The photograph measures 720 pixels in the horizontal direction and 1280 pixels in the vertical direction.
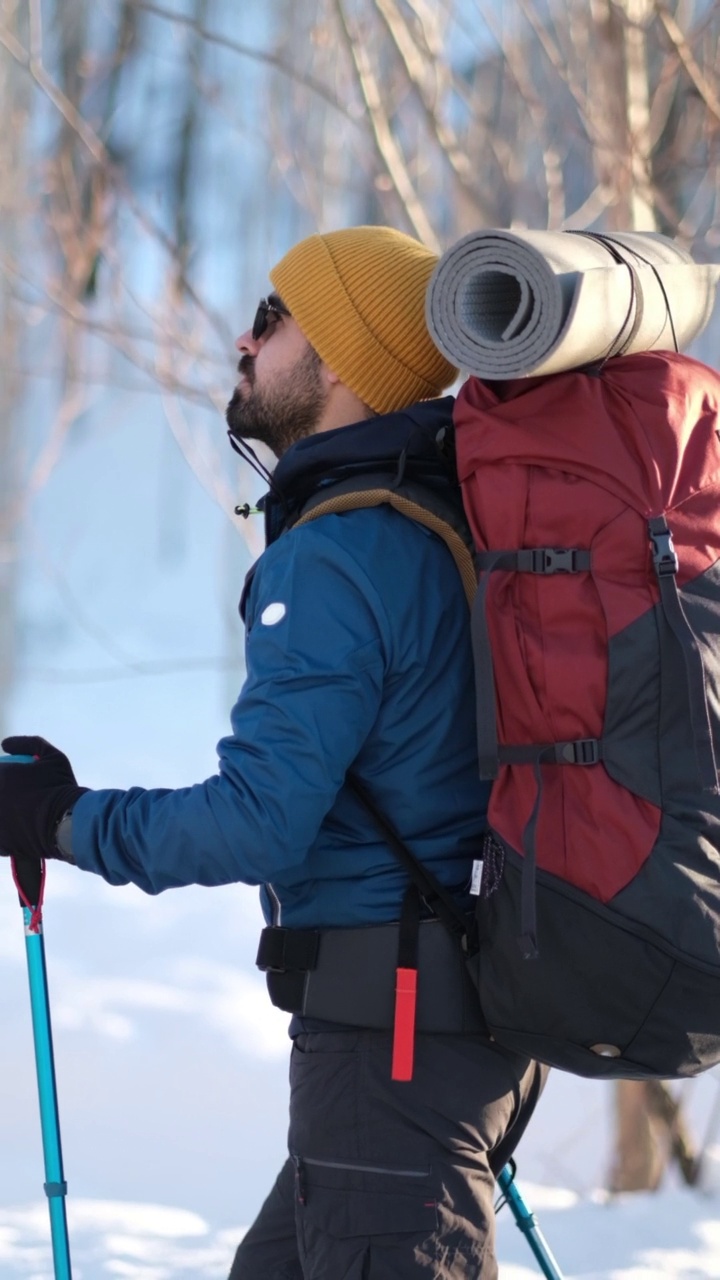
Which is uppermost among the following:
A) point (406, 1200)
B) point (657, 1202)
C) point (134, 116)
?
point (134, 116)

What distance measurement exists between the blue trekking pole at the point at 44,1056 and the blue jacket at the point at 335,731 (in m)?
0.34

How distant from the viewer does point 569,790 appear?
1.63 meters

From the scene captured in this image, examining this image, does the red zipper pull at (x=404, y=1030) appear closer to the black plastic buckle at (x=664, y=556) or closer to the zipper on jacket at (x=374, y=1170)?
the zipper on jacket at (x=374, y=1170)

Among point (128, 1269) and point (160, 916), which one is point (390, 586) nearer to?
point (128, 1269)

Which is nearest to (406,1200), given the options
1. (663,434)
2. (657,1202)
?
(663,434)

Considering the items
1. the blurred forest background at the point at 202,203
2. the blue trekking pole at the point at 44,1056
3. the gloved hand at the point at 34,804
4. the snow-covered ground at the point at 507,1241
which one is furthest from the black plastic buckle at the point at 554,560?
the snow-covered ground at the point at 507,1241

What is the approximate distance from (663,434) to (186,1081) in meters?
4.43

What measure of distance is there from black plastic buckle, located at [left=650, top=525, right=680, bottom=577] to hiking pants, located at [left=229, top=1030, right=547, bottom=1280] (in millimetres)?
668

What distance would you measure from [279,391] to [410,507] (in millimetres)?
389

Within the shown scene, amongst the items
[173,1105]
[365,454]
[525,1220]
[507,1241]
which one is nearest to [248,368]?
[365,454]

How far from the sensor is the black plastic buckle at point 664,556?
160cm

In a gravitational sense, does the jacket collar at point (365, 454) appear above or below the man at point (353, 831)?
above

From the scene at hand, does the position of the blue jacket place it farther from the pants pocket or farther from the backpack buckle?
the pants pocket

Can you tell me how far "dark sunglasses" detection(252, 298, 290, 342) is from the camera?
212cm
